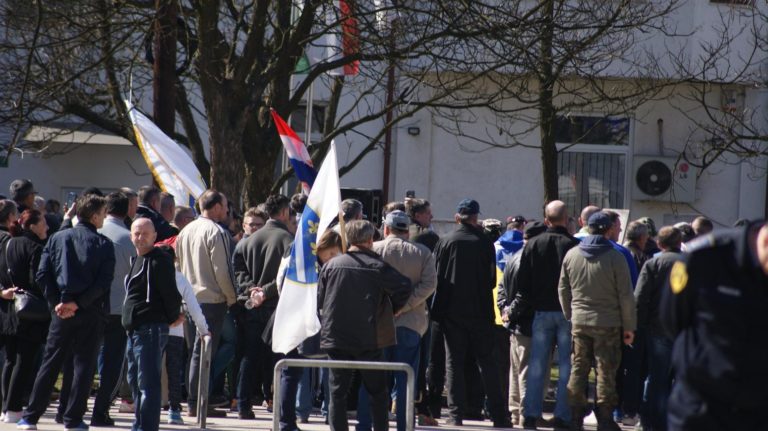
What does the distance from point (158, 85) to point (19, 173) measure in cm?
1112

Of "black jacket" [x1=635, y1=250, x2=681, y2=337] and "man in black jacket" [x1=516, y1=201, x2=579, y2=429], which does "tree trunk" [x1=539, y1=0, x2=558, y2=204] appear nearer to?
"man in black jacket" [x1=516, y1=201, x2=579, y2=429]

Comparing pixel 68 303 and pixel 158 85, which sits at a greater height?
pixel 158 85

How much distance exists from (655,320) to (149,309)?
183 inches

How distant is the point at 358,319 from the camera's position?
873 cm

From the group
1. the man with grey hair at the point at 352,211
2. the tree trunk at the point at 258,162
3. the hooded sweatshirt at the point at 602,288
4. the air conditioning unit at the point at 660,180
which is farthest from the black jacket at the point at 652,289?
the air conditioning unit at the point at 660,180

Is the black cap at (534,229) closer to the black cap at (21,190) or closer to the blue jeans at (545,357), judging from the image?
the blue jeans at (545,357)

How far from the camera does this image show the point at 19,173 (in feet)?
78.4

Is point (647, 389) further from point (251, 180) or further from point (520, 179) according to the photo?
point (520, 179)

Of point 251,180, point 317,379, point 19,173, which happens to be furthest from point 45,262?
point 19,173

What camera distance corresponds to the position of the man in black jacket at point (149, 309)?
345 inches

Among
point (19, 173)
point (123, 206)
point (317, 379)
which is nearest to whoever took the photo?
point (123, 206)

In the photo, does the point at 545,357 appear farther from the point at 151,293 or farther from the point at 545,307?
the point at 151,293

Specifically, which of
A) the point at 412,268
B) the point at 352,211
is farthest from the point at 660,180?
the point at 412,268

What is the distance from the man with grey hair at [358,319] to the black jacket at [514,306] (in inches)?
99.2
